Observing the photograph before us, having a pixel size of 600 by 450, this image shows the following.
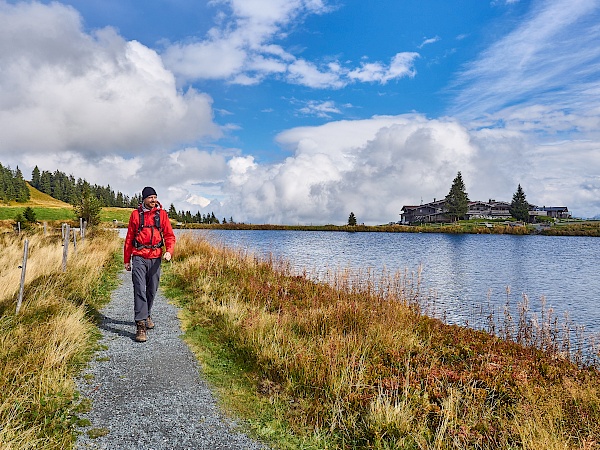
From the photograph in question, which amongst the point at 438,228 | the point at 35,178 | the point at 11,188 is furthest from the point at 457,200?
the point at 35,178

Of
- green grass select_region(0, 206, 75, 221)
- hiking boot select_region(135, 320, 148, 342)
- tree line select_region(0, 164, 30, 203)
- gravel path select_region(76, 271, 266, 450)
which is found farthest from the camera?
tree line select_region(0, 164, 30, 203)

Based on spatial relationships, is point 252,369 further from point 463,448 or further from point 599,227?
point 599,227

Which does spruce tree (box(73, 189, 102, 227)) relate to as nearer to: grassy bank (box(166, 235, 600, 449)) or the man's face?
grassy bank (box(166, 235, 600, 449))

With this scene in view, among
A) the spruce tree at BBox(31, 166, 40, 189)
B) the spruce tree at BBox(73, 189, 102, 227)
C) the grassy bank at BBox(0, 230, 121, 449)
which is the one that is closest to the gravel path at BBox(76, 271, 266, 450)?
the grassy bank at BBox(0, 230, 121, 449)

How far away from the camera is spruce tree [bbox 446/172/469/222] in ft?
308

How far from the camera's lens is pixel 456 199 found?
308ft

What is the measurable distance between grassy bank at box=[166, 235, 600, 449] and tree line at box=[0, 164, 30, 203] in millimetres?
146178

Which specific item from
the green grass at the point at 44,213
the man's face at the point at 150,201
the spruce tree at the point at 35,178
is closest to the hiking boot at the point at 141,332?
the man's face at the point at 150,201

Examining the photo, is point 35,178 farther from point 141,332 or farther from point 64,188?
point 141,332

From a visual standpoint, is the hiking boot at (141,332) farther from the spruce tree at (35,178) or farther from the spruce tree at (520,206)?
the spruce tree at (35,178)

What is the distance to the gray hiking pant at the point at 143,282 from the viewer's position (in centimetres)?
734

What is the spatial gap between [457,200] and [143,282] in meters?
96.0

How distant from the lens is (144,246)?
7312mm

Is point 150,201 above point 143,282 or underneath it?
above
